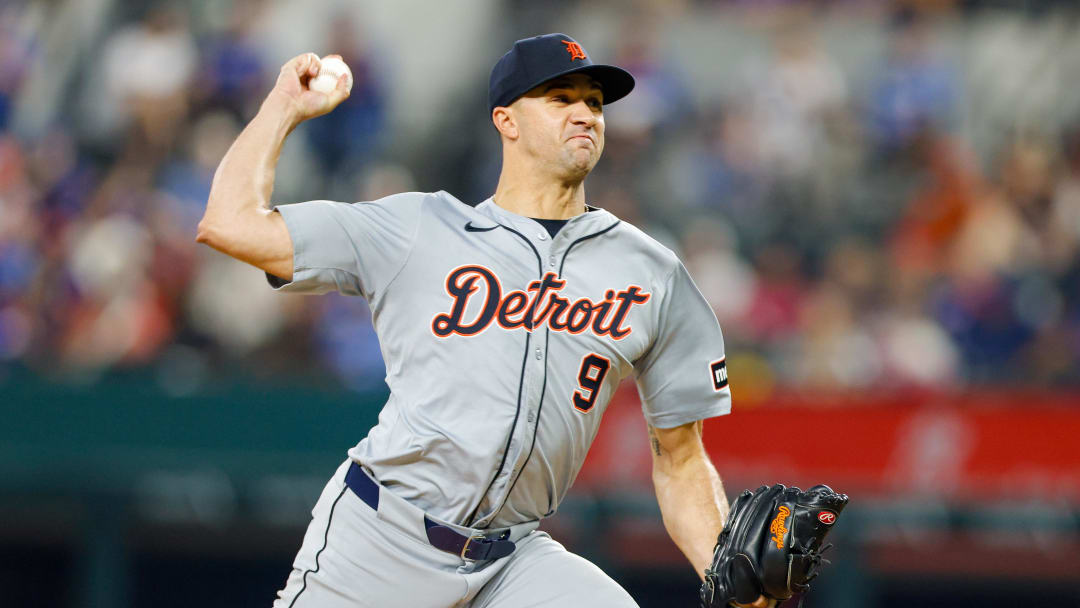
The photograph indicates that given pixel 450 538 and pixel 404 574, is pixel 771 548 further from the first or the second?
Result: pixel 404 574

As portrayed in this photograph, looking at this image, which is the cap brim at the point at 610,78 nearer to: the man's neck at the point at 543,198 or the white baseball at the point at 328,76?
the man's neck at the point at 543,198

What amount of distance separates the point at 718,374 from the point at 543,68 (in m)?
0.85

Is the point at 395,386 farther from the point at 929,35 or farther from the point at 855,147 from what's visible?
the point at 929,35

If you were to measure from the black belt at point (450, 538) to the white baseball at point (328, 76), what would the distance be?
883 millimetres

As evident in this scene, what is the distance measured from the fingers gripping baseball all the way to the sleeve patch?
3.57ft

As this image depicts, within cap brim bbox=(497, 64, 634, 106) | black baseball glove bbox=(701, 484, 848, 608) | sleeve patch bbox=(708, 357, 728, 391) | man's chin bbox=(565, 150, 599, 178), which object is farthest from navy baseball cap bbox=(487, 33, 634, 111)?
black baseball glove bbox=(701, 484, 848, 608)

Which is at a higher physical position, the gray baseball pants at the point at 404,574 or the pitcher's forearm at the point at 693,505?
the pitcher's forearm at the point at 693,505

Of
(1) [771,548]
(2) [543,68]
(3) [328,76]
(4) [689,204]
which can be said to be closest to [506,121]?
(2) [543,68]

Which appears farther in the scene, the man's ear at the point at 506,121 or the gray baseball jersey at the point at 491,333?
the man's ear at the point at 506,121

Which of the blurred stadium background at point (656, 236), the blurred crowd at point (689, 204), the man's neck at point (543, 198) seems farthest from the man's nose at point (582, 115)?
the blurred crowd at point (689, 204)

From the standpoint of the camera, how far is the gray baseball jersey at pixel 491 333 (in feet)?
11.0

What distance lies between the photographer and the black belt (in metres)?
3.34

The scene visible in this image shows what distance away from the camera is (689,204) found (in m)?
8.94

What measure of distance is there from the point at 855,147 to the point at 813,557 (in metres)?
6.35
